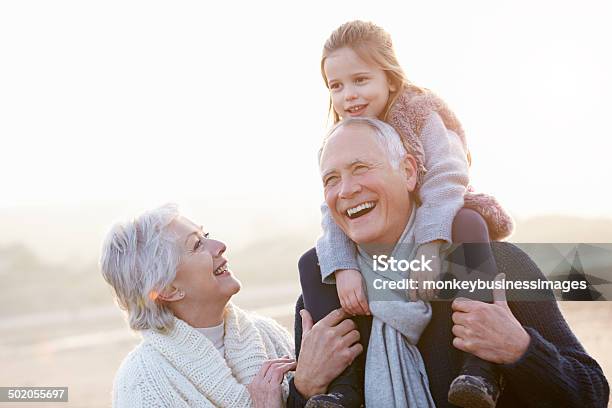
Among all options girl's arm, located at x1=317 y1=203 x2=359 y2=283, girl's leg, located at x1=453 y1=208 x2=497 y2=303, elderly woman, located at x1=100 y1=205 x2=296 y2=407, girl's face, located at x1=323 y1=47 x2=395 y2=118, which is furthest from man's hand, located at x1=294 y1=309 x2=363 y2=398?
girl's face, located at x1=323 y1=47 x2=395 y2=118

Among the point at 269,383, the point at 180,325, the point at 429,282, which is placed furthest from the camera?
the point at 180,325

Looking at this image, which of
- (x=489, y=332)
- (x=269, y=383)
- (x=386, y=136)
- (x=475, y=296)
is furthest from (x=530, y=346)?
(x=269, y=383)

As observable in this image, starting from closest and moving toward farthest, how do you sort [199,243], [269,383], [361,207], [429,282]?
[429,282]
[361,207]
[269,383]
[199,243]

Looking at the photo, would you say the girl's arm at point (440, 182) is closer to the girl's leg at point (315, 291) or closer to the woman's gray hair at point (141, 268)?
the girl's leg at point (315, 291)

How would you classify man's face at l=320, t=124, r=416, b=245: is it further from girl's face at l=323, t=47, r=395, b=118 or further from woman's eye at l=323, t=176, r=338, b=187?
girl's face at l=323, t=47, r=395, b=118

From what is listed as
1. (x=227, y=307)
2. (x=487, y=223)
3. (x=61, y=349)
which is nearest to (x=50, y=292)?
(x=61, y=349)

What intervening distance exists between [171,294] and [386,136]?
1.16 m

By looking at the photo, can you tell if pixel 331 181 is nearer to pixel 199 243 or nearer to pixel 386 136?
pixel 386 136

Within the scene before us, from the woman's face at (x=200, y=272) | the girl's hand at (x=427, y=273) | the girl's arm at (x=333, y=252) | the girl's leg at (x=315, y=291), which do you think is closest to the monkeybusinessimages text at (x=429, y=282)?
the girl's hand at (x=427, y=273)

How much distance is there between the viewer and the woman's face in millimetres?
3719

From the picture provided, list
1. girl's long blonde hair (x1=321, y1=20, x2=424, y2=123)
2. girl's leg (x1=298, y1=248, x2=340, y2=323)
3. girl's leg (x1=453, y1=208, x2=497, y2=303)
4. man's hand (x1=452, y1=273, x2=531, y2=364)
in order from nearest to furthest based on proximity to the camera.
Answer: man's hand (x1=452, y1=273, x2=531, y2=364) → girl's leg (x1=453, y1=208, x2=497, y2=303) → girl's leg (x1=298, y1=248, x2=340, y2=323) → girl's long blonde hair (x1=321, y1=20, x2=424, y2=123)

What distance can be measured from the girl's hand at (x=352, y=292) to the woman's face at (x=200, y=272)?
2.10 ft

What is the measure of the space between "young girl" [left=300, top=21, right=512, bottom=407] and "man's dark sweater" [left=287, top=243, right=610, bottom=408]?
0.35 feet

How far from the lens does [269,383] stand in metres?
3.59
